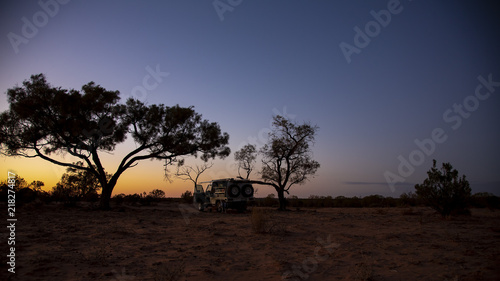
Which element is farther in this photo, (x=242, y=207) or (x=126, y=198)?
(x=126, y=198)

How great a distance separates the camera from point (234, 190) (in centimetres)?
2316

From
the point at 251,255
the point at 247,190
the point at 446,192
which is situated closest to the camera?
the point at 251,255

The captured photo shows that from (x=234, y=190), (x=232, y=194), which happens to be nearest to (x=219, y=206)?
(x=232, y=194)

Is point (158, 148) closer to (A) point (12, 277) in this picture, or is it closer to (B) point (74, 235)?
(B) point (74, 235)

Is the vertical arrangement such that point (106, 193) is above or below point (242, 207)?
above

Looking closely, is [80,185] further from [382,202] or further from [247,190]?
[382,202]

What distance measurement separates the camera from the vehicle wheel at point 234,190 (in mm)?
23059

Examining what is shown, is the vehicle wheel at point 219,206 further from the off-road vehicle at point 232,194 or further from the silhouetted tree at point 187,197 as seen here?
the silhouetted tree at point 187,197

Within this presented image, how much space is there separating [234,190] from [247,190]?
1161 mm

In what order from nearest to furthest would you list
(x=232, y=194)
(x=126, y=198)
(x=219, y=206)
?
(x=232, y=194) → (x=219, y=206) → (x=126, y=198)

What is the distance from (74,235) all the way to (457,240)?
1362 cm

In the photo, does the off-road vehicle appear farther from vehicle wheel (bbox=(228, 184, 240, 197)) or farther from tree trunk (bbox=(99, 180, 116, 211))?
tree trunk (bbox=(99, 180, 116, 211))

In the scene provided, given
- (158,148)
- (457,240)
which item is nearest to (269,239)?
(457,240)

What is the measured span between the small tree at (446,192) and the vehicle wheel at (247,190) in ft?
41.2
